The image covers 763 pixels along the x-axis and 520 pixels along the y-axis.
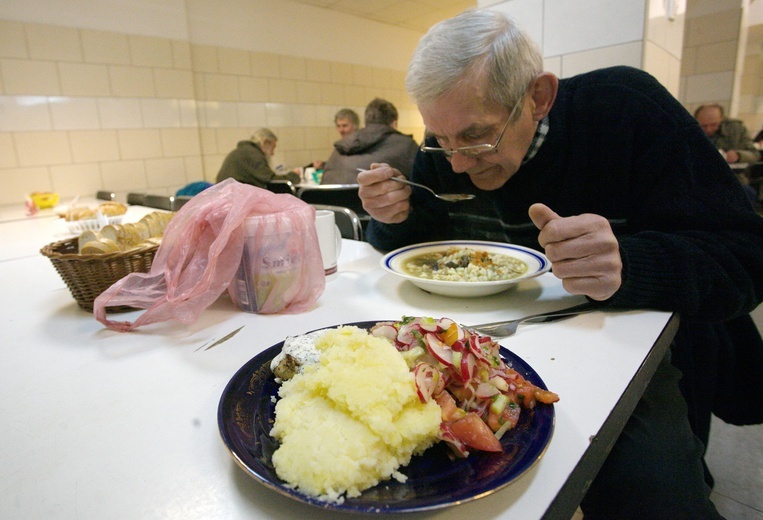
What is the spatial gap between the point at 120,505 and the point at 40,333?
1.95 feet

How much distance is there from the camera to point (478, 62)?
3.31 ft

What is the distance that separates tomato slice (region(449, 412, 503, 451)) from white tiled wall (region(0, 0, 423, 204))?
3.76 metres

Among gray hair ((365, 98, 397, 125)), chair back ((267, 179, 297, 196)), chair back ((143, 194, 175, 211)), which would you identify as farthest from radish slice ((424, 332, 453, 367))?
gray hair ((365, 98, 397, 125))

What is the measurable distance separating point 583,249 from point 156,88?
3.95 meters

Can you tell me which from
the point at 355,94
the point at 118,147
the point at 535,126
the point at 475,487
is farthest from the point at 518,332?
the point at 355,94

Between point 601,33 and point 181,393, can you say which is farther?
point 601,33

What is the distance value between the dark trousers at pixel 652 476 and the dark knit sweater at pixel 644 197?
0.72 ft

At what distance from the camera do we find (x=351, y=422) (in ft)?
1.52

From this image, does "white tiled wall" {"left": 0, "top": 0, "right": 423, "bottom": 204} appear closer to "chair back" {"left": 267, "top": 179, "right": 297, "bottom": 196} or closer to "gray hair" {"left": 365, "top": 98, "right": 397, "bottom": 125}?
"chair back" {"left": 267, "top": 179, "right": 297, "bottom": 196}

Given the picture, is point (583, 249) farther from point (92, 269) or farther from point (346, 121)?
point (346, 121)

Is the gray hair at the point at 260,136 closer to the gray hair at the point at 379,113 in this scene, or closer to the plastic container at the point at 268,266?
the gray hair at the point at 379,113

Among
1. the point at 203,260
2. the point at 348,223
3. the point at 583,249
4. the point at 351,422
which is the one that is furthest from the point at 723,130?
the point at 351,422

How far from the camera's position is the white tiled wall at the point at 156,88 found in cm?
309

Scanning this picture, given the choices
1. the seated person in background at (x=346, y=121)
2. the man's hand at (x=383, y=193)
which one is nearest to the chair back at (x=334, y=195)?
the man's hand at (x=383, y=193)
